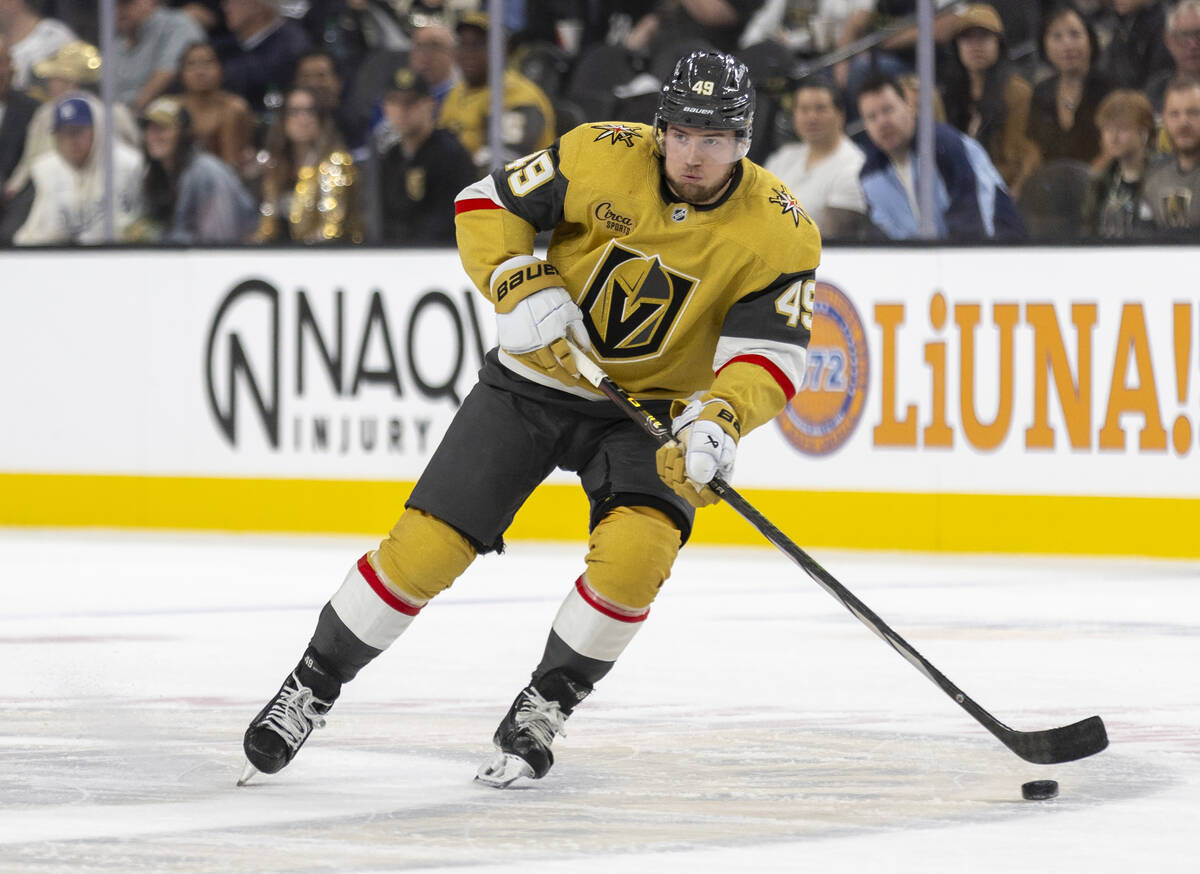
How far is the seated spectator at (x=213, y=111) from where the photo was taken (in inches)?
340

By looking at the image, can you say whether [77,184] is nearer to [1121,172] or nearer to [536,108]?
[536,108]

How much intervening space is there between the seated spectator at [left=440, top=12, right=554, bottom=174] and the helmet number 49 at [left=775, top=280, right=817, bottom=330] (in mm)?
4300

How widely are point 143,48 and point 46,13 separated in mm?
444

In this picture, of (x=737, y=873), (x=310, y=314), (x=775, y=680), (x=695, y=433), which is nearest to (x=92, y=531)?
(x=310, y=314)

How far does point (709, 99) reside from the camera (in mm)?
Answer: 3730

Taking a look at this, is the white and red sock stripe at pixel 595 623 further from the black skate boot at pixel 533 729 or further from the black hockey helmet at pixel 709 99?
the black hockey helmet at pixel 709 99

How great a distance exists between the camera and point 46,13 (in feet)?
29.0

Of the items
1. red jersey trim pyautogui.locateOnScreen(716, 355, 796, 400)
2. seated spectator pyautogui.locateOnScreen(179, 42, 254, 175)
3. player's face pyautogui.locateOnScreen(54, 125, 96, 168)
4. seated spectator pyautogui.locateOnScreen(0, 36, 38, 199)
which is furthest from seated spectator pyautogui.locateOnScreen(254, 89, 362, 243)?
red jersey trim pyautogui.locateOnScreen(716, 355, 796, 400)

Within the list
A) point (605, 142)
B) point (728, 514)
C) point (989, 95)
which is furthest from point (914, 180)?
point (605, 142)

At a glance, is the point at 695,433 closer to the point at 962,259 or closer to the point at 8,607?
the point at 8,607

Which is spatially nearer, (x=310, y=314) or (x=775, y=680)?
(x=775, y=680)

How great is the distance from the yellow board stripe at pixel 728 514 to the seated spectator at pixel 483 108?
1.21m

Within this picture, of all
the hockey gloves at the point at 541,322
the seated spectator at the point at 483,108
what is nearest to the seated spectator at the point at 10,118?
the seated spectator at the point at 483,108

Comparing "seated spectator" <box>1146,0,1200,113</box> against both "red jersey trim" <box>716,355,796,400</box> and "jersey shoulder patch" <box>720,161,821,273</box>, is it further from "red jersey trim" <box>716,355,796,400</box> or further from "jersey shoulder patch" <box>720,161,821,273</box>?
"red jersey trim" <box>716,355,796,400</box>
